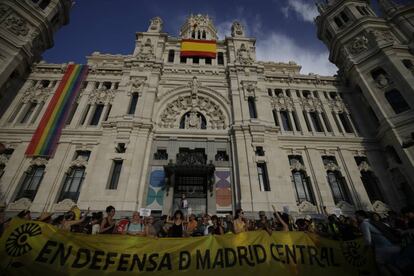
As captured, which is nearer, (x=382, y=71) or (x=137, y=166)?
(x=137, y=166)

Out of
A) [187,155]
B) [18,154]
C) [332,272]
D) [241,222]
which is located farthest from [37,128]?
[332,272]

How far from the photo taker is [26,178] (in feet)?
54.6

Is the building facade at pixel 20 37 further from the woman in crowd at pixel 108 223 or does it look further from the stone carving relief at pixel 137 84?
the woman in crowd at pixel 108 223

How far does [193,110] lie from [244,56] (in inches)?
376

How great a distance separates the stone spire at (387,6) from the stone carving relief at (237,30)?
55.7 ft

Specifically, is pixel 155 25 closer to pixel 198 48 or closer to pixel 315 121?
pixel 198 48

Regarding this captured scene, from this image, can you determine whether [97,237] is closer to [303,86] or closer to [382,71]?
[303,86]

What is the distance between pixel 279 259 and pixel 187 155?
1180 centimetres

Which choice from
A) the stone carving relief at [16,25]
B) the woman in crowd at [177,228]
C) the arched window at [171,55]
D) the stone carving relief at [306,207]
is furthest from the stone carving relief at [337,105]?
the stone carving relief at [16,25]

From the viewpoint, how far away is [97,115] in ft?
69.2

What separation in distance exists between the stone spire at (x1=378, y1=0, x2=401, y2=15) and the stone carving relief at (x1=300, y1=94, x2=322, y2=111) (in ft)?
46.0

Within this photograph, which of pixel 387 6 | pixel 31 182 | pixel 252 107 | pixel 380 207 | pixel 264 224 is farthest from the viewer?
pixel 387 6

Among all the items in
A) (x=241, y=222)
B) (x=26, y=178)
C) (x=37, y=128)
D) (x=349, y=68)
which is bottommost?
(x=241, y=222)

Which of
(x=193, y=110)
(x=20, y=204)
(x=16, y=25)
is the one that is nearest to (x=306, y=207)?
(x=193, y=110)
